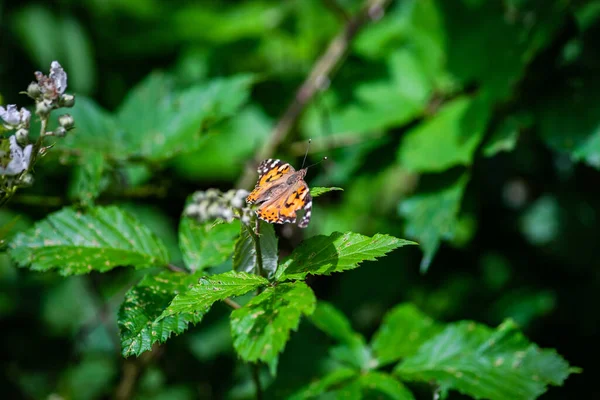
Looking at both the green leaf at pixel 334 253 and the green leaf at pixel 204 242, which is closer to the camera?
the green leaf at pixel 334 253

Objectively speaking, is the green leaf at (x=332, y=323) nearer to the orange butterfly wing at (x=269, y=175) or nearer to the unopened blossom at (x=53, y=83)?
the orange butterfly wing at (x=269, y=175)

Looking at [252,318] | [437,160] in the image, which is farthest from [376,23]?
[252,318]

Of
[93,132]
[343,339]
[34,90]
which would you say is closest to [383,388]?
[343,339]

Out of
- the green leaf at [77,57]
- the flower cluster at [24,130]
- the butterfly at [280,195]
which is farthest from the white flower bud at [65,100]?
the green leaf at [77,57]

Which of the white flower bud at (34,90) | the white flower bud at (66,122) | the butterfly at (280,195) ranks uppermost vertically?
the white flower bud at (34,90)

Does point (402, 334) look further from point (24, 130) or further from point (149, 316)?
point (24, 130)

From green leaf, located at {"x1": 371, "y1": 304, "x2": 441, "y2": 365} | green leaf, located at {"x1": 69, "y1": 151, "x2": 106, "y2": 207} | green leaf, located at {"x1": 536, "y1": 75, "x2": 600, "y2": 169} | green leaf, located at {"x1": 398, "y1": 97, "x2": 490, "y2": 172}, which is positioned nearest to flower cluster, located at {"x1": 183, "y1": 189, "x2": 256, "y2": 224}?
green leaf, located at {"x1": 69, "y1": 151, "x2": 106, "y2": 207}

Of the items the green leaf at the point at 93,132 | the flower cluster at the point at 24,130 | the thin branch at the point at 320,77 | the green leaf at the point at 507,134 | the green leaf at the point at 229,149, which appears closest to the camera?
the flower cluster at the point at 24,130

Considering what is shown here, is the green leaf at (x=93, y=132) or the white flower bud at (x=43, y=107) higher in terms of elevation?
the green leaf at (x=93, y=132)

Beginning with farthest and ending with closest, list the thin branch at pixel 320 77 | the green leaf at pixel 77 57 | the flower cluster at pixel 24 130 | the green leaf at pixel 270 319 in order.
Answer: the green leaf at pixel 77 57, the thin branch at pixel 320 77, the flower cluster at pixel 24 130, the green leaf at pixel 270 319
